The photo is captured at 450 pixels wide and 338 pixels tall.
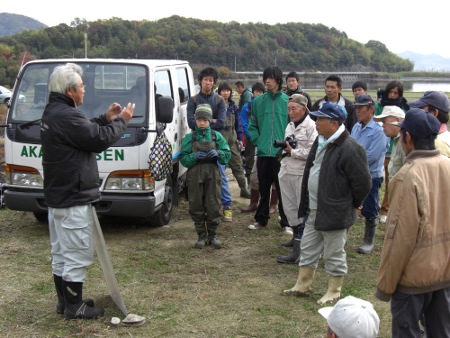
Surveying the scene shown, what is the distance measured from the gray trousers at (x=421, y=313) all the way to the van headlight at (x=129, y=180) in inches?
139

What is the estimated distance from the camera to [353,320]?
93.7 inches

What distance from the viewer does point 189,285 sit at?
16.2 ft

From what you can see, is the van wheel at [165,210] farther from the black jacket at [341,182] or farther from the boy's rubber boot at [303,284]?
the black jacket at [341,182]

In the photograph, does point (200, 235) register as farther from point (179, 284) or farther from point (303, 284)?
point (303, 284)

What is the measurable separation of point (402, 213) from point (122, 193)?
381 cm

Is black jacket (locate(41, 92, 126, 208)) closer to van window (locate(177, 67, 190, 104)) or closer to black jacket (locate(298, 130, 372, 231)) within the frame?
black jacket (locate(298, 130, 372, 231))

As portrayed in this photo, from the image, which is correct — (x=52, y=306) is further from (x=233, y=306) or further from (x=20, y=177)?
(x=20, y=177)

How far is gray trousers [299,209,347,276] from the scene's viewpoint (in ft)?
14.3

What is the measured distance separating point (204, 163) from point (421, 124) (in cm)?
331

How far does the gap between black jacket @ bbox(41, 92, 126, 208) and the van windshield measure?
212 centimetres

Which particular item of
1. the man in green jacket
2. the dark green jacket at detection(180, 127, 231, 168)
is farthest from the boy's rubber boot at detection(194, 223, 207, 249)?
the man in green jacket

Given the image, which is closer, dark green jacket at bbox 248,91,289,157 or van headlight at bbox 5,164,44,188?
van headlight at bbox 5,164,44,188

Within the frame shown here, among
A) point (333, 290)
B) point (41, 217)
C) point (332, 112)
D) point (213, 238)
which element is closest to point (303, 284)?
point (333, 290)

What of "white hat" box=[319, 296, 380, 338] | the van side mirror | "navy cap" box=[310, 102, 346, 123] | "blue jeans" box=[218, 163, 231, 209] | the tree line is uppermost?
the tree line
